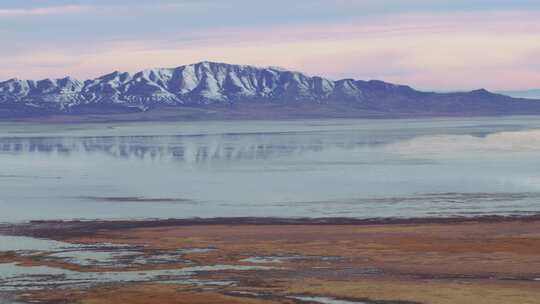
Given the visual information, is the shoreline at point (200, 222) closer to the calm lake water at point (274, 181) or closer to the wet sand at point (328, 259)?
the wet sand at point (328, 259)

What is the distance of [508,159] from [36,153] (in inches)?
1391

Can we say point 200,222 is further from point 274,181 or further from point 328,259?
point 274,181

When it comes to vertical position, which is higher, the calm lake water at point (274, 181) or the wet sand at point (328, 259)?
the wet sand at point (328, 259)

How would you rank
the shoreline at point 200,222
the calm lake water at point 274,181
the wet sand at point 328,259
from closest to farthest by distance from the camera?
the wet sand at point 328,259 → the shoreline at point 200,222 → the calm lake water at point 274,181

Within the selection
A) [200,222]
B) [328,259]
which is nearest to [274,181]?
[200,222]

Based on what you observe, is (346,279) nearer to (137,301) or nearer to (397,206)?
(137,301)

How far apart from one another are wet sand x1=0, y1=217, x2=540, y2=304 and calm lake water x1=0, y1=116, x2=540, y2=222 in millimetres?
3159

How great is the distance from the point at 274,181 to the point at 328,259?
2261cm

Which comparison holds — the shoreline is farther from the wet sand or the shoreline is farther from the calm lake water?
the calm lake water

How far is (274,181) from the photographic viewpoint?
2053 inches

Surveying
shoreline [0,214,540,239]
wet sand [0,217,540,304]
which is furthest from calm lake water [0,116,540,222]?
wet sand [0,217,540,304]

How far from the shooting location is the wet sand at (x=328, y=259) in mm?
24578

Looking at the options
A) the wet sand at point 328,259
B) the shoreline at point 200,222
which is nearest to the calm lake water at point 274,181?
the shoreline at point 200,222

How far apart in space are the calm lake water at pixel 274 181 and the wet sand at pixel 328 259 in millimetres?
3159
